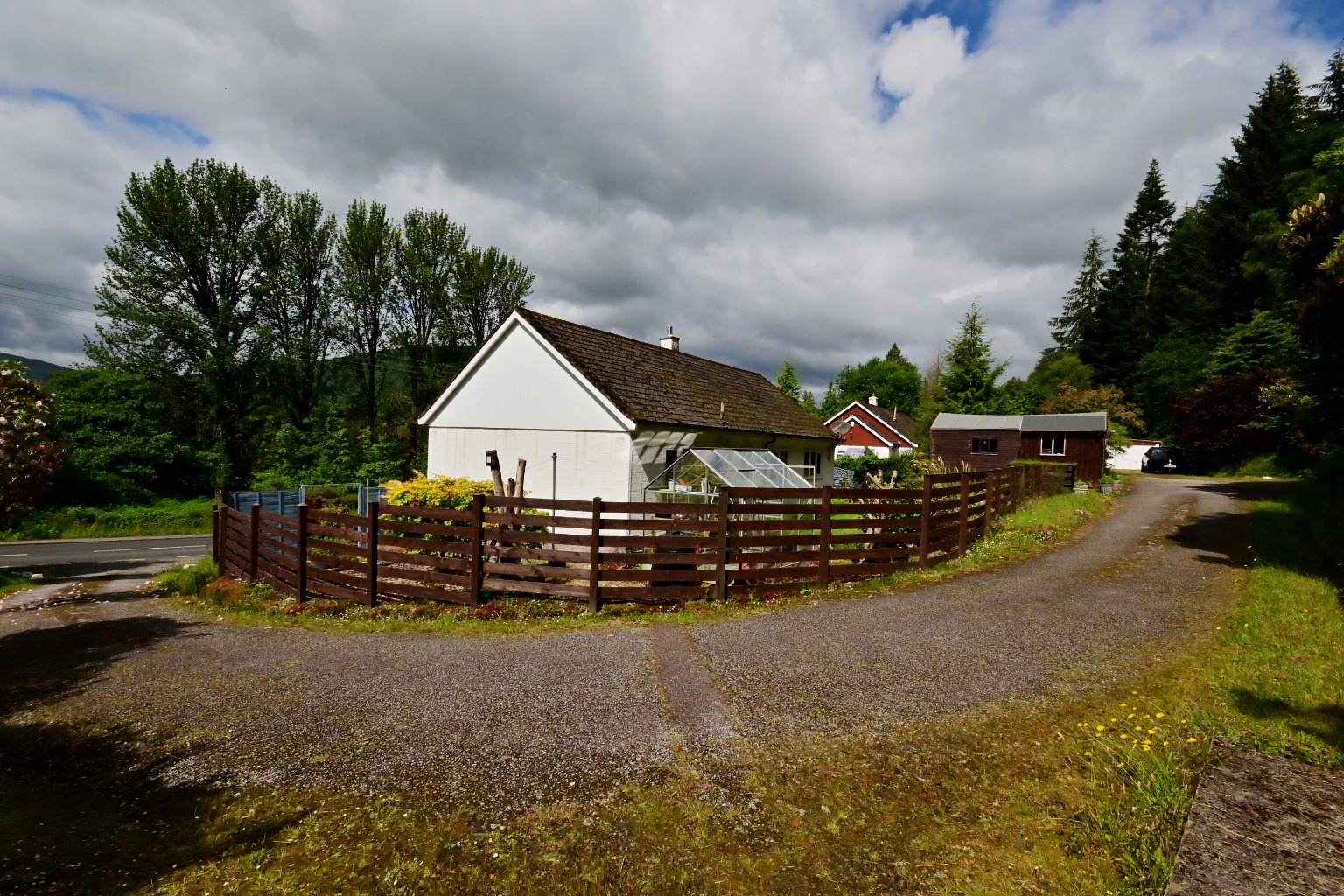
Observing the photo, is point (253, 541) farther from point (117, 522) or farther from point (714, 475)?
point (117, 522)

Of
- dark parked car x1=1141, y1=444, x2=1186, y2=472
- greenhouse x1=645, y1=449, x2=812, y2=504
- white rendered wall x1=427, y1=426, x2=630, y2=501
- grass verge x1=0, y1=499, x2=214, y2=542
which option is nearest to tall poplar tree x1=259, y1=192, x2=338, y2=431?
grass verge x1=0, y1=499, x2=214, y2=542

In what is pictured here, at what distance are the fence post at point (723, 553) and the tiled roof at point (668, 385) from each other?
775 cm

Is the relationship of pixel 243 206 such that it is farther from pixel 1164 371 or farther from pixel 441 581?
pixel 1164 371

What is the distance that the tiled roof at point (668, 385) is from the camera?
16812 millimetres

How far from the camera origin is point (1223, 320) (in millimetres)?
40625

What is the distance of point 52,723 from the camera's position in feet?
16.6

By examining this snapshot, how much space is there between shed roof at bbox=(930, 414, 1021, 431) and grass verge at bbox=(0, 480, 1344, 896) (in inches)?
1223

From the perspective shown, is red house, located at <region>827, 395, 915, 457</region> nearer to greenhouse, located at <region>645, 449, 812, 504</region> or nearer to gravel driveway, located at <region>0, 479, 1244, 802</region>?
greenhouse, located at <region>645, 449, 812, 504</region>

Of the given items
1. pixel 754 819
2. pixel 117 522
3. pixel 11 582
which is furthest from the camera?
pixel 117 522

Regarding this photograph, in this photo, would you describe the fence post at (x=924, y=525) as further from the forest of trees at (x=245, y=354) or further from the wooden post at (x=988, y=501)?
the forest of trees at (x=245, y=354)

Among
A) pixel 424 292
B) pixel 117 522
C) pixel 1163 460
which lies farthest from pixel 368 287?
pixel 1163 460

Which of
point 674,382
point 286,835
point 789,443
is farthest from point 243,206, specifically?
point 286,835

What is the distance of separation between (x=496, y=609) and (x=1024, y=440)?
105 feet

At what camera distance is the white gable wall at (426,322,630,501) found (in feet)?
52.5
